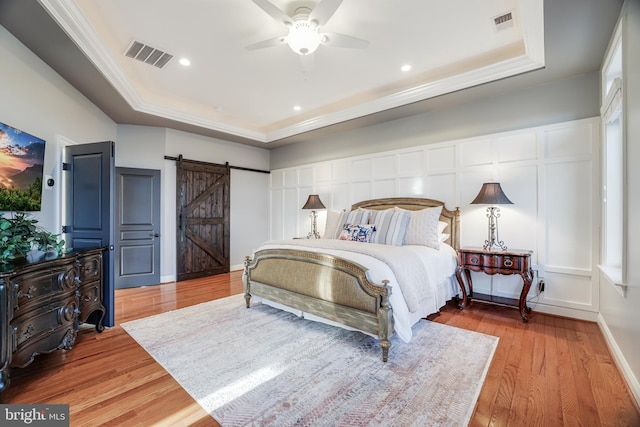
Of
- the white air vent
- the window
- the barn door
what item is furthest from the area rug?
the white air vent

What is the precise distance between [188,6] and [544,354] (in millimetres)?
4344

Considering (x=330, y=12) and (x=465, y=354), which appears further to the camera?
(x=465, y=354)

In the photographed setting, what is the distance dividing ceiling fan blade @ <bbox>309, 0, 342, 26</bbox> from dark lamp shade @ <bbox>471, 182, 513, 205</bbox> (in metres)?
2.70

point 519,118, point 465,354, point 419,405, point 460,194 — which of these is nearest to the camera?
point 419,405

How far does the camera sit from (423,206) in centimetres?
435

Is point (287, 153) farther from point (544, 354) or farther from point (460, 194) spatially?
point (544, 354)

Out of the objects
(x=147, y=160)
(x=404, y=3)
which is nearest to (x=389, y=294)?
(x=404, y=3)

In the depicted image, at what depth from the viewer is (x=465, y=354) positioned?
246 cm

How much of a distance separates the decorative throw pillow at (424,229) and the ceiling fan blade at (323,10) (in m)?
2.54

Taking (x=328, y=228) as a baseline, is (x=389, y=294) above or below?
below

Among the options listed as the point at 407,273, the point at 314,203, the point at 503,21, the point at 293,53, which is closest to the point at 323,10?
the point at 293,53

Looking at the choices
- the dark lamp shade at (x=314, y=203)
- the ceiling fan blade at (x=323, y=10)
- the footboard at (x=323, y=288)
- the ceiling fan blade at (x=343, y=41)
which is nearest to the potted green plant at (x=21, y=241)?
the footboard at (x=323, y=288)

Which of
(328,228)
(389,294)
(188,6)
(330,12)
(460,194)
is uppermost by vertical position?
(188,6)

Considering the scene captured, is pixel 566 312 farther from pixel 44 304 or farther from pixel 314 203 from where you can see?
pixel 44 304
